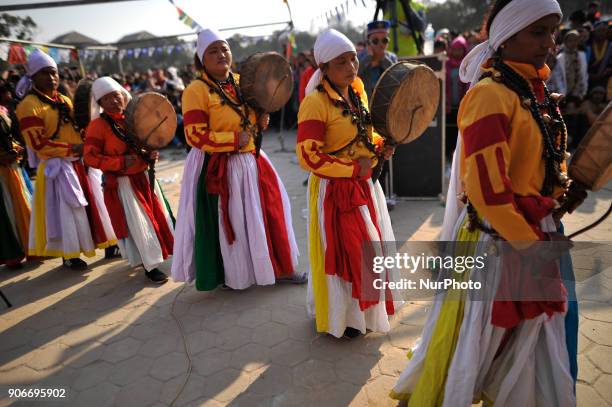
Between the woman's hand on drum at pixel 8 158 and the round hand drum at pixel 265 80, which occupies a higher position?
the round hand drum at pixel 265 80

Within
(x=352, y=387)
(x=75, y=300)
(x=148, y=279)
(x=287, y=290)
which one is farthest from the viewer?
(x=148, y=279)

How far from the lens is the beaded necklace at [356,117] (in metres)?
2.68

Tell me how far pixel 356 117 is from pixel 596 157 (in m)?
1.40

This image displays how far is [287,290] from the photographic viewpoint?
3.85m

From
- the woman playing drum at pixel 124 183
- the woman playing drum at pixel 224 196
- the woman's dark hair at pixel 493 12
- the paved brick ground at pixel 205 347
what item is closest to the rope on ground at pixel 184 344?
the paved brick ground at pixel 205 347

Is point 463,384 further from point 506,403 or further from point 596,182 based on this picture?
point 596,182

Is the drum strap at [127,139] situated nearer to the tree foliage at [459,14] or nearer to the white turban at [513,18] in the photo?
the white turban at [513,18]

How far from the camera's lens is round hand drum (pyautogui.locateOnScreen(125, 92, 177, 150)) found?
12.2 feet

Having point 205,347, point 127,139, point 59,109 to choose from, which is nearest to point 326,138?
point 205,347

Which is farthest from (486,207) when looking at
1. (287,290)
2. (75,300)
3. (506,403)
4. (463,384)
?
(75,300)

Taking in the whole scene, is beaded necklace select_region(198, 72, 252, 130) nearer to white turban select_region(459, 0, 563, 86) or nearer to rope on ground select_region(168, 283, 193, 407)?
rope on ground select_region(168, 283, 193, 407)

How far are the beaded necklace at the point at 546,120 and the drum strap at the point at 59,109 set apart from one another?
442cm

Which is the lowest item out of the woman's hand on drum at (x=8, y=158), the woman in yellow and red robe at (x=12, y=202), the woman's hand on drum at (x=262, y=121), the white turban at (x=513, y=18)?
the woman in yellow and red robe at (x=12, y=202)

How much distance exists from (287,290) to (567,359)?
2.44 metres
